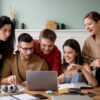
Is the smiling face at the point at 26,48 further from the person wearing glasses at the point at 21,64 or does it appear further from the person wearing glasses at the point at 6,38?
the person wearing glasses at the point at 6,38

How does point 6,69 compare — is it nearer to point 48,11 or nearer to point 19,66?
point 19,66

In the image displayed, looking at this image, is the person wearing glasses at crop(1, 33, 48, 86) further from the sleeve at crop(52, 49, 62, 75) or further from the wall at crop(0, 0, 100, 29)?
the wall at crop(0, 0, 100, 29)

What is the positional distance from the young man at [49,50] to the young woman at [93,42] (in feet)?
1.17

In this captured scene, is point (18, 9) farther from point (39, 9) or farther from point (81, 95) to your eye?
point (81, 95)

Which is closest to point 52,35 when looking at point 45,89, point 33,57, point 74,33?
point 33,57

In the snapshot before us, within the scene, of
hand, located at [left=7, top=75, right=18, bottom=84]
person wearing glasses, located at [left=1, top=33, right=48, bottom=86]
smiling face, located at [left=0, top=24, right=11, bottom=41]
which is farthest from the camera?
person wearing glasses, located at [left=1, top=33, right=48, bottom=86]

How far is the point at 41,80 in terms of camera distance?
206 cm

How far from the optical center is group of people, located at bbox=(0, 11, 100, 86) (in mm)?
2441

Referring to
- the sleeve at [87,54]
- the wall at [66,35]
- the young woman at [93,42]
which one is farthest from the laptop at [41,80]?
the wall at [66,35]

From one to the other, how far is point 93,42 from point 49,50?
56 centimetres

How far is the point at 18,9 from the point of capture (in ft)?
18.1

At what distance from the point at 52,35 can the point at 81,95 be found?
0.97 meters

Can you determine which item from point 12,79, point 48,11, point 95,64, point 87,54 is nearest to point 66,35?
point 48,11

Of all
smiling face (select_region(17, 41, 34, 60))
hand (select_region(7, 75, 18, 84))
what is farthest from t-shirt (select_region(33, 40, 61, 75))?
hand (select_region(7, 75, 18, 84))
